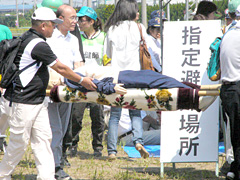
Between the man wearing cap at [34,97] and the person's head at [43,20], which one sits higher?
the person's head at [43,20]

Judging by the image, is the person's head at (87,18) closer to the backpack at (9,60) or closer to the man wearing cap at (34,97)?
the man wearing cap at (34,97)

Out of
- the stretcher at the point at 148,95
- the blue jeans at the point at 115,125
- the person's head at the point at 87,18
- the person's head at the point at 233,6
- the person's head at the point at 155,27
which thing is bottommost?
the blue jeans at the point at 115,125

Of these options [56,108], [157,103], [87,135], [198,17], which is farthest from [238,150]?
[87,135]

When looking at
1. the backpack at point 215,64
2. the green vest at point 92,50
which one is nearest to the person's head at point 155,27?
the green vest at point 92,50

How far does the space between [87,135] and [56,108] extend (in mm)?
3220

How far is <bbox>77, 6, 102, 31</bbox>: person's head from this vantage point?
258 inches

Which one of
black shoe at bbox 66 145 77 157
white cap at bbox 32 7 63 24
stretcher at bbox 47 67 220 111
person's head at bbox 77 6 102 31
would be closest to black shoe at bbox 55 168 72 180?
stretcher at bbox 47 67 220 111

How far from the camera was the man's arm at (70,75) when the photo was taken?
164 inches

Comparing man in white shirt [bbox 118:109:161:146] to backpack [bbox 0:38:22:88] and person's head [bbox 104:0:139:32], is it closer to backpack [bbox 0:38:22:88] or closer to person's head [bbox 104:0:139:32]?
person's head [bbox 104:0:139:32]

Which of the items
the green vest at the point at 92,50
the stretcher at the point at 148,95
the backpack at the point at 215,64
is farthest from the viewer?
the green vest at the point at 92,50

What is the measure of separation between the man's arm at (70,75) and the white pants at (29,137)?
403 millimetres

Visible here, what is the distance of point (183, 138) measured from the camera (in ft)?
17.4

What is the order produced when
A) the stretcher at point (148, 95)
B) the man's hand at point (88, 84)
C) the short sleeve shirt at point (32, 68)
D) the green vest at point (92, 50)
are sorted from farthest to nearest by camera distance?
1. the green vest at point (92, 50)
2. the man's hand at point (88, 84)
3. the stretcher at point (148, 95)
4. the short sleeve shirt at point (32, 68)

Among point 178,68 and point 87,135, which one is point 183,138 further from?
point 87,135
